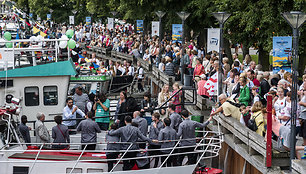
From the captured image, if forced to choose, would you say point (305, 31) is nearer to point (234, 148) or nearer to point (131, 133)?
point (234, 148)

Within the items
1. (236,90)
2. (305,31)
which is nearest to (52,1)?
(305,31)

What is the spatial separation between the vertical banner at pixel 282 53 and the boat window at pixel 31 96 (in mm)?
7253

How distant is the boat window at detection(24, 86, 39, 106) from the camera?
739 inches

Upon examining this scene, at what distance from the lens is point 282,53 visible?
1756cm

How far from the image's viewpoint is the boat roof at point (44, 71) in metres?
18.6

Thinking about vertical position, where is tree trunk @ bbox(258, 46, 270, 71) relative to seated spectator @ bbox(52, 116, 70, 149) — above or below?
above

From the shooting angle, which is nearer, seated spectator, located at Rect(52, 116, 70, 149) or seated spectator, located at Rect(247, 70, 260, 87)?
seated spectator, located at Rect(52, 116, 70, 149)

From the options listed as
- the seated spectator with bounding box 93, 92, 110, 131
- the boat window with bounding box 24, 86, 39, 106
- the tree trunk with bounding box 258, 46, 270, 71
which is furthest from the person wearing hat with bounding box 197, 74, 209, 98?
the tree trunk with bounding box 258, 46, 270, 71

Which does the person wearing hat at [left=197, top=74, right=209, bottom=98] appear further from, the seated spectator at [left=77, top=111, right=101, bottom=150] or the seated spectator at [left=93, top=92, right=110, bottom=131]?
the seated spectator at [left=77, top=111, right=101, bottom=150]

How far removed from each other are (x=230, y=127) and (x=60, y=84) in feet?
19.0

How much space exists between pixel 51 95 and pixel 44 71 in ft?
2.60

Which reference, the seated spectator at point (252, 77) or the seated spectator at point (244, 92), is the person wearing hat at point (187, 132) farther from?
the seated spectator at point (252, 77)

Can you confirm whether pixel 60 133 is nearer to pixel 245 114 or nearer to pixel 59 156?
pixel 59 156

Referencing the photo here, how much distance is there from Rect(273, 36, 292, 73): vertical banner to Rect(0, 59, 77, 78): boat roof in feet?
20.3
